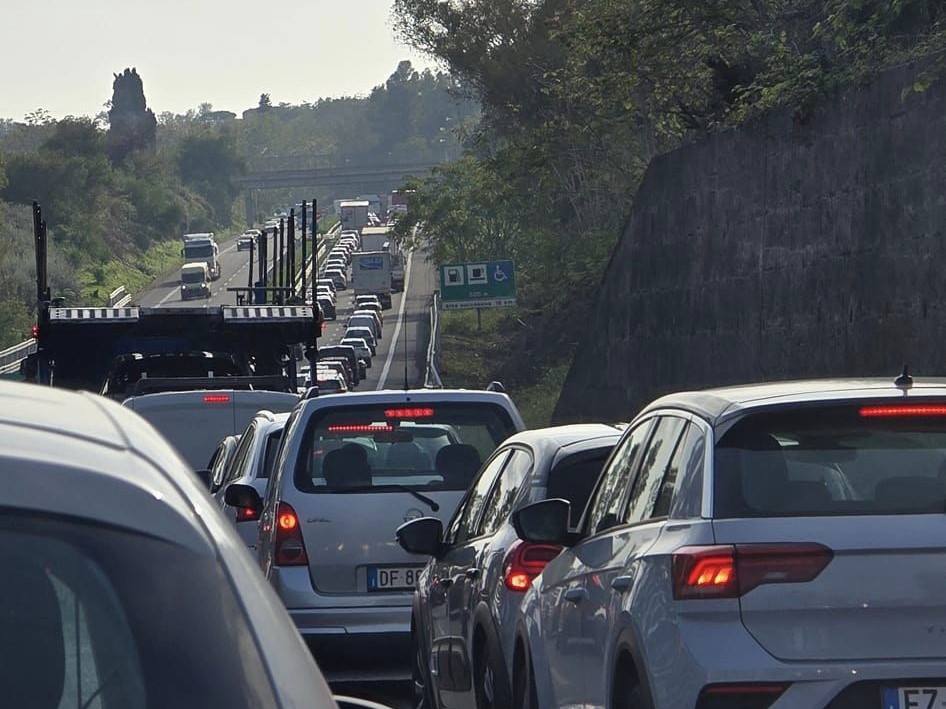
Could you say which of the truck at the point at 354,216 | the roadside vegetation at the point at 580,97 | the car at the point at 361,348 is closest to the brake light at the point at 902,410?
the roadside vegetation at the point at 580,97

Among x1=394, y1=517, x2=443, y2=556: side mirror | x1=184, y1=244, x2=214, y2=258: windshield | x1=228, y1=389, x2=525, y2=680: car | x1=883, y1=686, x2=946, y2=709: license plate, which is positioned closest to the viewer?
x1=883, y1=686, x2=946, y2=709: license plate

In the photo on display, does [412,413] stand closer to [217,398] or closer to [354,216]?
[217,398]

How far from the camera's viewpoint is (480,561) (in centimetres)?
774

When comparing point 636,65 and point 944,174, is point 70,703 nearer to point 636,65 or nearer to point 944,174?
point 944,174

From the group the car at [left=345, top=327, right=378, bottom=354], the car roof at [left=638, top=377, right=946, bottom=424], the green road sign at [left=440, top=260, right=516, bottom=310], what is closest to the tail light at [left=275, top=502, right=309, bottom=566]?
the car roof at [left=638, top=377, right=946, bottom=424]

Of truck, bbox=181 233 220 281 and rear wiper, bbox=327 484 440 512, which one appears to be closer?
rear wiper, bbox=327 484 440 512

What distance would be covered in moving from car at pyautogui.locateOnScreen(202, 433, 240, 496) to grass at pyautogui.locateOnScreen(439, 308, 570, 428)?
84.2ft

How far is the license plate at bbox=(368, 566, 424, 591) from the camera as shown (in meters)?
10.0

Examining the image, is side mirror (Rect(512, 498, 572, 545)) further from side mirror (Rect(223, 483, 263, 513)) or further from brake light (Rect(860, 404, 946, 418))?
side mirror (Rect(223, 483, 263, 513))

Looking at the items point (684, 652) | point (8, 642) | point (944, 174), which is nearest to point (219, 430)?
point (944, 174)

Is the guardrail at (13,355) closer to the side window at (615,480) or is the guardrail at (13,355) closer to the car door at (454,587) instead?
the car door at (454,587)

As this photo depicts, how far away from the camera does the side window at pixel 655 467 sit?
18.9 ft

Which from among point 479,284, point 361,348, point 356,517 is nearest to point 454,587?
point 356,517

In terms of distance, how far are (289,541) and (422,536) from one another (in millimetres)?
1706
